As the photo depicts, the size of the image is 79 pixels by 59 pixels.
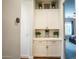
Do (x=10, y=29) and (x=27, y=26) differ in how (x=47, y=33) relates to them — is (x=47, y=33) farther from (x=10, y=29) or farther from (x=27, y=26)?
(x=10, y=29)

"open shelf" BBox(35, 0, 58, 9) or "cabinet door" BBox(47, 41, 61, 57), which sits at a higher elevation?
"open shelf" BBox(35, 0, 58, 9)

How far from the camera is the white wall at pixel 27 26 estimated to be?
6.62 m

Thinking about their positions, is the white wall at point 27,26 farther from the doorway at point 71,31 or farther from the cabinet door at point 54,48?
the doorway at point 71,31

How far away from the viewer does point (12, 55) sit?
122 inches

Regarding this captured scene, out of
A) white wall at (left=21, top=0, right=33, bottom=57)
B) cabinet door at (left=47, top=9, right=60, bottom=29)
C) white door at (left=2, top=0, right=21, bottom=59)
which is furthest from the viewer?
cabinet door at (left=47, top=9, right=60, bottom=29)

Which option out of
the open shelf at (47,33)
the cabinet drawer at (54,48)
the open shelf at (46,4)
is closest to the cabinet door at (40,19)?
the open shelf at (47,33)

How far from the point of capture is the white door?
117 inches

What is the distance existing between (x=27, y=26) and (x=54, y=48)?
1523mm

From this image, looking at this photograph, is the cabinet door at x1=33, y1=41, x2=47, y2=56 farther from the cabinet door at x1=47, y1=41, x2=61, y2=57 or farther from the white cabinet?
the cabinet door at x1=47, y1=41, x2=61, y2=57

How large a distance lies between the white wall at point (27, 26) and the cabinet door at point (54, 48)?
2.98 feet

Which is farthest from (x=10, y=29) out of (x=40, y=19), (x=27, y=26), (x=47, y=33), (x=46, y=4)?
(x=46, y=4)

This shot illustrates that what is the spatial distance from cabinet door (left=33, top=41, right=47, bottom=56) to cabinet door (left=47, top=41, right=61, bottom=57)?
0.72 feet

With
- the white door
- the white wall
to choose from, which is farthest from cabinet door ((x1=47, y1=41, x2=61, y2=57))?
the white door

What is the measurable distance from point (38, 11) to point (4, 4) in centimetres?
433
